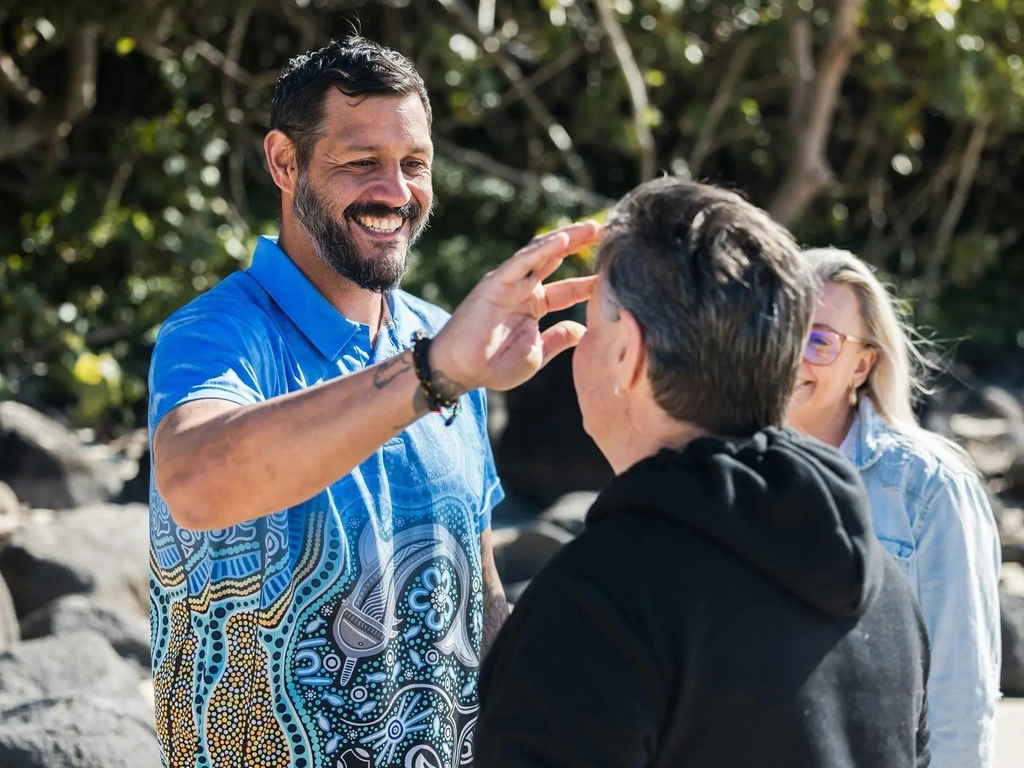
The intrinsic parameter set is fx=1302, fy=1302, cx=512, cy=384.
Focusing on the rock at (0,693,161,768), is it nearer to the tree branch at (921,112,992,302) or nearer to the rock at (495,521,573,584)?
the rock at (495,521,573,584)

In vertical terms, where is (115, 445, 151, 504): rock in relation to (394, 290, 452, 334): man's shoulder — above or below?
below

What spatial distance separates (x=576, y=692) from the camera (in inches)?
56.1

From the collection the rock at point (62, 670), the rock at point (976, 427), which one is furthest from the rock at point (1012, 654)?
the rock at point (976, 427)

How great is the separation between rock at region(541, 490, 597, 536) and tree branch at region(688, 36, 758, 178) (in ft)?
15.3

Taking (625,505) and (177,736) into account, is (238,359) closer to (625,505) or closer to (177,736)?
(177,736)

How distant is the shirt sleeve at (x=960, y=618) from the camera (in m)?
2.36

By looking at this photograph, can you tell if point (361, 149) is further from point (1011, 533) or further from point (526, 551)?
point (1011, 533)

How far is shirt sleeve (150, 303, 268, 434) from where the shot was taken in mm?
1927

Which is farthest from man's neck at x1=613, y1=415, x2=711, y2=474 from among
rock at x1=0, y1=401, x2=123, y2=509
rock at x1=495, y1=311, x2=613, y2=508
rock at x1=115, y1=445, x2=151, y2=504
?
rock at x1=0, y1=401, x2=123, y2=509

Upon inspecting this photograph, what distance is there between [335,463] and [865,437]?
4.46 ft

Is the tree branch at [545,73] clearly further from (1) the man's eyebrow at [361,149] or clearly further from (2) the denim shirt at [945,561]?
(1) the man's eyebrow at [361,149]

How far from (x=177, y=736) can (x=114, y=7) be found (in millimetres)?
7116

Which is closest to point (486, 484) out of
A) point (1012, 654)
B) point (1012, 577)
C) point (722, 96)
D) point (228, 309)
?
point (228, 309)

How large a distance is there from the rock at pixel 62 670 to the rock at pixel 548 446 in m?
3.57
